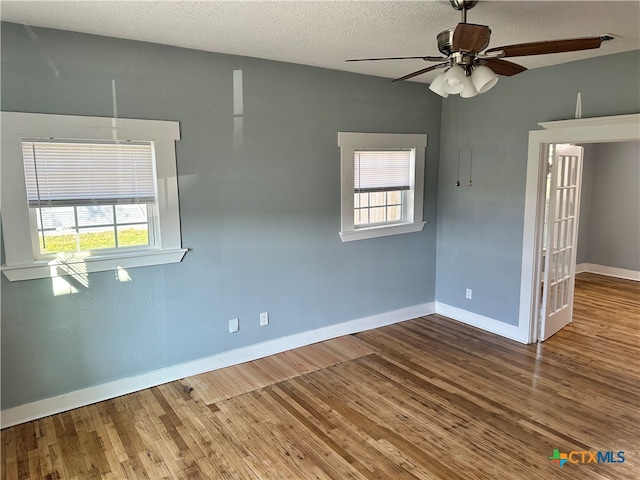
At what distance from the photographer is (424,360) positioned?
3.98 m

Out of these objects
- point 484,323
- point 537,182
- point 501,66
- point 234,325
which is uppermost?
point 501,66

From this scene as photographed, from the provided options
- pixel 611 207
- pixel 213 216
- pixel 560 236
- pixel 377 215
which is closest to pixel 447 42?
pixel 213 216

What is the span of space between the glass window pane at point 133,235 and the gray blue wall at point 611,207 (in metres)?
6.57

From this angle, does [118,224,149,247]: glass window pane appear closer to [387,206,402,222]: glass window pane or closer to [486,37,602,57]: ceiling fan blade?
[387,206,402,222]: glass window pane

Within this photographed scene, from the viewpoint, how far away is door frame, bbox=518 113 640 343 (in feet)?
11.6

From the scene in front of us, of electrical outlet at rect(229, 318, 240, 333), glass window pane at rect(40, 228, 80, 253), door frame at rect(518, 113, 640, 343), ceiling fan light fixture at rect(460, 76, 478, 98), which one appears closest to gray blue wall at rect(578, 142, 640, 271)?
door frame at rect(518, 113, 640, 343)

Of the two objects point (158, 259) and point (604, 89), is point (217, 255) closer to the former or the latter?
point (158, 259)

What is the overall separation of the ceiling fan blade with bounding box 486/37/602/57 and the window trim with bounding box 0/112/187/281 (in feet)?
7.72

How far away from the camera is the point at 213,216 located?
11.7ft

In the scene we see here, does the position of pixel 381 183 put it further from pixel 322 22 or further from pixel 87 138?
pixel 87 138

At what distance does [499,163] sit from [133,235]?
11.5ft

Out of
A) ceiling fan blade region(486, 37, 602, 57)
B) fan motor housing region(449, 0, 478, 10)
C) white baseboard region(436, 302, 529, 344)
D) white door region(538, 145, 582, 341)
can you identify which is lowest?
white baseboard region(436, 302, 529, 344)

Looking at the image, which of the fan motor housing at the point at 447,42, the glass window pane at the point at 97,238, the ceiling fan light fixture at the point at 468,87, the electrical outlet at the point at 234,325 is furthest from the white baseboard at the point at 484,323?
the glass window pane at the point at 97,238

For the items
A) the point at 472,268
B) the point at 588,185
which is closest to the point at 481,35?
the point at 472,268
